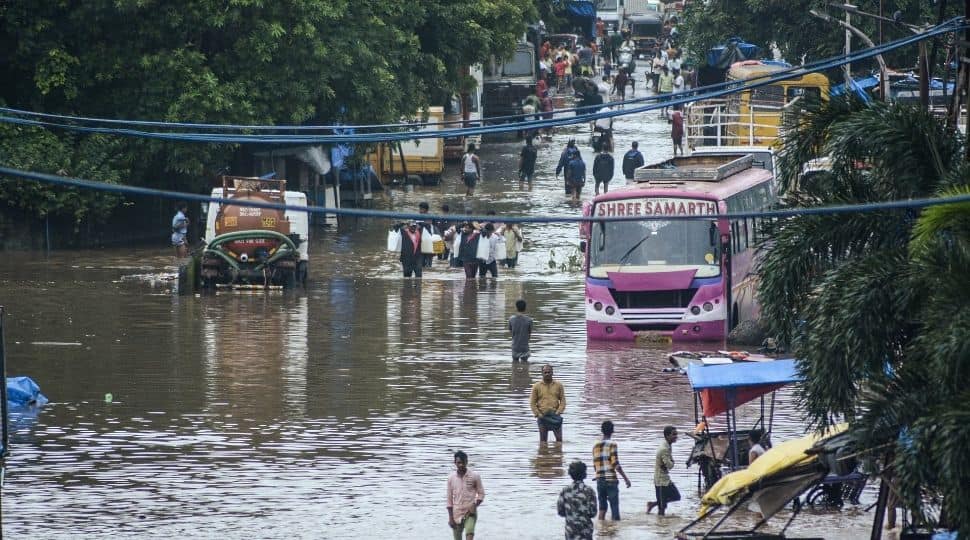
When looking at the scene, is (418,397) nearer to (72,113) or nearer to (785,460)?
(785,460)

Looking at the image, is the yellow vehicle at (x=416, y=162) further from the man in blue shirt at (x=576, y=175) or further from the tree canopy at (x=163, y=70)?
the tree canopy at (x=163, y=70)

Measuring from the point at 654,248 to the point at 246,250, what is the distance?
8.51 meters

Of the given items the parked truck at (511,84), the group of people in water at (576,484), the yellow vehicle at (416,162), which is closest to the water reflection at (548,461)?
the group of people in water at (576,484)

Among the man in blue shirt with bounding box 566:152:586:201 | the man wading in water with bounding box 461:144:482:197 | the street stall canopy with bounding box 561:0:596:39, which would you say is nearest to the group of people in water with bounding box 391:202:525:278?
the man in blue shirt with bounding box 566:152:586:201

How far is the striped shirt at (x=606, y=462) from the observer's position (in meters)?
15.9

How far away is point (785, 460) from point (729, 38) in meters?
36.5

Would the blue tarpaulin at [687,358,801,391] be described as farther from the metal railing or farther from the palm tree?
the metal railing

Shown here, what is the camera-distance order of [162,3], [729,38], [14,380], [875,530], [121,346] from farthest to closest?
[729,38] < [162,3] < [121,346] < [14,380] < [875,530]

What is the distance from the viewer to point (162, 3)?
36.6 m

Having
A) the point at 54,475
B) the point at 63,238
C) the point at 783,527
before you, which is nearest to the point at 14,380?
the point at 54,475

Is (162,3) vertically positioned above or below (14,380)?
above

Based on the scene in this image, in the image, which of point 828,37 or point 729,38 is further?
point 729,38

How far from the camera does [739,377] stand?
16.0 meters

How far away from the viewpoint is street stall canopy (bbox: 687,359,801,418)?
52.2ft
